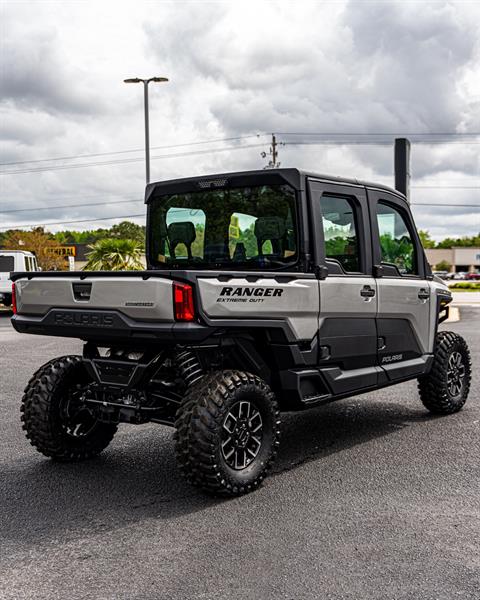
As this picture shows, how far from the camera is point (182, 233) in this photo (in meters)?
6.18

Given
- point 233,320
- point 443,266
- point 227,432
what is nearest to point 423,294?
point 233,320

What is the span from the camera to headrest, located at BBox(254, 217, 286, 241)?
5.48 metres

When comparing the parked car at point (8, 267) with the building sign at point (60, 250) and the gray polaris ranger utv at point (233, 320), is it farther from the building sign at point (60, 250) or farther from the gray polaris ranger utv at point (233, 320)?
the building sign at point (60, 250)

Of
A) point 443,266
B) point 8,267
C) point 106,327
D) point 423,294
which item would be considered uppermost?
point 8,267

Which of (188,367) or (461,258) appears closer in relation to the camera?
(188,367)

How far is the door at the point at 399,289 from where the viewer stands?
240 inches

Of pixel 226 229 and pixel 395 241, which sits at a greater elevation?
pixel 226 229

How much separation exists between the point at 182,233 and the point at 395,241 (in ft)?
6.20

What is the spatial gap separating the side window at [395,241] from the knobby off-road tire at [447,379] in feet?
2.97

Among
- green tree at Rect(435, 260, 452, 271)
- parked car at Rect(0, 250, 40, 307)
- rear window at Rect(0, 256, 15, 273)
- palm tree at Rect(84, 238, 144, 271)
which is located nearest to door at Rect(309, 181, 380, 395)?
palm tree at Rect(84, 238, 144, 271)

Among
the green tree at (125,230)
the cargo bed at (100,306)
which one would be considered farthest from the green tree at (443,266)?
the cargo bed at (100,306)

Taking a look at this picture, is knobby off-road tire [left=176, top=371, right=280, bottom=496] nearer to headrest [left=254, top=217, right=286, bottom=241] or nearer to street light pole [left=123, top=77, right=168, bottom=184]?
headrest [left=254, top=217, right=286, bottom=241]

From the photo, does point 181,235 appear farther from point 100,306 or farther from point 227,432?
point 227,432

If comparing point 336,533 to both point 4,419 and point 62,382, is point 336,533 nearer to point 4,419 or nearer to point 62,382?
point 62,382
